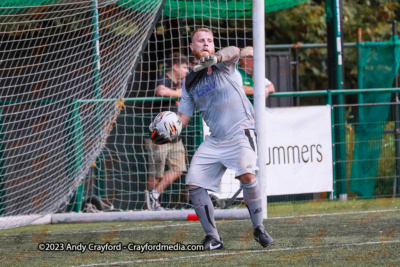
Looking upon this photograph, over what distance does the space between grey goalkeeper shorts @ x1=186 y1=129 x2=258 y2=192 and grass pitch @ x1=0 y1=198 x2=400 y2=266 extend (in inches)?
23.8

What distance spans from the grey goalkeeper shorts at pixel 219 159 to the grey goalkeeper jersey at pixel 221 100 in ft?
0.24

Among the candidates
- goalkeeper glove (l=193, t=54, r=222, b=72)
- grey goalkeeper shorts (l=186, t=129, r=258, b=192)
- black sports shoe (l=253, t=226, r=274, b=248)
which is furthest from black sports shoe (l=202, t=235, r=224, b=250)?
goalkeeper glove (l=193, t=54, r=222, b=72)

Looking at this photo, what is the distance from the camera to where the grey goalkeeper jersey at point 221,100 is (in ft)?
20.9

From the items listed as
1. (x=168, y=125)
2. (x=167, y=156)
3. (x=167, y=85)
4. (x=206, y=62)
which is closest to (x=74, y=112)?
(x=167, y=85)

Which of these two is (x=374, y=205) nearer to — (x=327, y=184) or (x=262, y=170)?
(x=327, y=184)

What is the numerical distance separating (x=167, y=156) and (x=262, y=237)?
13.6 feet

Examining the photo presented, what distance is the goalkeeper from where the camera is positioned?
6.25 meters

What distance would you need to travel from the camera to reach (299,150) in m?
10.2

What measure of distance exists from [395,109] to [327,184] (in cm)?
155

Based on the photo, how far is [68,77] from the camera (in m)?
9.23

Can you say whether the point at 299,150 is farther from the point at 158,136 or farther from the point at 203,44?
the point at 158,136

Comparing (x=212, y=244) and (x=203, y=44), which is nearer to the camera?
(x=212, y=244)

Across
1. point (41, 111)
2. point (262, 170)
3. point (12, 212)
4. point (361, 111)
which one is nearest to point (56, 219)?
point (12, 212)

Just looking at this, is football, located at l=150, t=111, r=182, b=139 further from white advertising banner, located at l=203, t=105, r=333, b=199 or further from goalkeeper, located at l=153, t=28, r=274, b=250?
white advertising banner, located at l=203, t=105, r=333, b=199
